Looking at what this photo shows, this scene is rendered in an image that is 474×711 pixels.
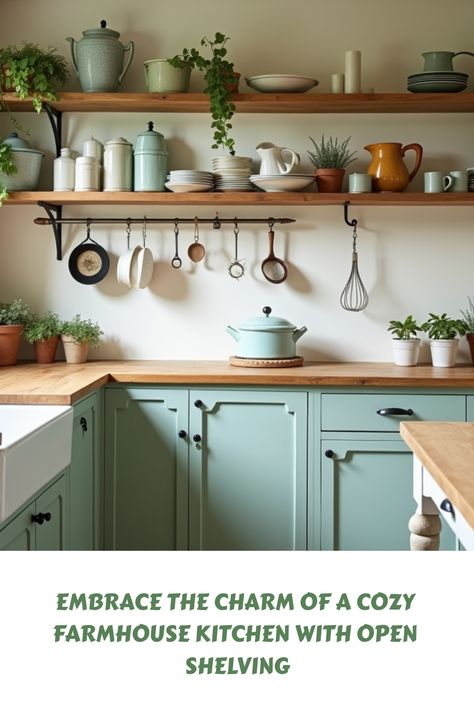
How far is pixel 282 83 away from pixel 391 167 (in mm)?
539

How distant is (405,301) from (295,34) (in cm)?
A: 119

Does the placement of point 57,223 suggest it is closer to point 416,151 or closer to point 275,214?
point 275,214

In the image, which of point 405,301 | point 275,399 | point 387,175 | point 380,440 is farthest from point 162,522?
point 387,175

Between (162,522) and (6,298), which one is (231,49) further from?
(162,522)

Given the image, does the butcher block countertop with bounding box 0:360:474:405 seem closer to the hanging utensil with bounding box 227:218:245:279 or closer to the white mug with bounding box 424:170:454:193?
the hanging utensil with bounding box 227:218:245:279

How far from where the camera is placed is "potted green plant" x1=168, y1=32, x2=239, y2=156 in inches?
139

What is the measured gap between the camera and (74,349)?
3.74 metres

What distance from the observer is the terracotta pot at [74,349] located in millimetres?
3738

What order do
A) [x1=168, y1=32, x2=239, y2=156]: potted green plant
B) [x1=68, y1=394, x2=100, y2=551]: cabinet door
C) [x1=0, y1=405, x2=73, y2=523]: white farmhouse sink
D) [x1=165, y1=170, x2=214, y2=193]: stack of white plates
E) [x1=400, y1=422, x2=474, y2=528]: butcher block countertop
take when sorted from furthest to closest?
[x1=165, y1=170, x2=214, y2=193]: stack of white plates
[x1=168, y1=32, x2=239, y2=156]: potted green plant
[x1=68, y1=394, x2=100, y2=551]: cabinet door
[x1=0, y1=405, x2=73, y2=523]: white farmhouse sink
[x1=400, y1=422, x2=474, y2=528]: butcher block countertop

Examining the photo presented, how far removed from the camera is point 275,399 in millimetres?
3377

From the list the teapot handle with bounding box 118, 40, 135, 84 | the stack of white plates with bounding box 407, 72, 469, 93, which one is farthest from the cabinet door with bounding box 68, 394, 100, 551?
the stack of white plates with bounding box 407, 72, 469, 93

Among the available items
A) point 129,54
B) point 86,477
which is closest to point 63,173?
point 129,54

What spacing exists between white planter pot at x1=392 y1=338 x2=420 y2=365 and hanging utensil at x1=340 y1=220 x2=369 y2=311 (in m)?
0.24

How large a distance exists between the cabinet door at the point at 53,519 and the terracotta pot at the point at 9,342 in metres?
0.99
